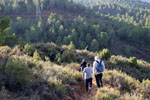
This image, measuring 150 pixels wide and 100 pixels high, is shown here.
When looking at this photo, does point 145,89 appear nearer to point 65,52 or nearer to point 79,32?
point 65,52

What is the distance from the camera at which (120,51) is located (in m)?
49.2

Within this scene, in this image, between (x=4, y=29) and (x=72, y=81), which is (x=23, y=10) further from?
(x=72, y=81)

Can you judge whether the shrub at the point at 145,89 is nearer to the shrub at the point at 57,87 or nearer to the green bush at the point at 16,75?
the shrub at the point at 57,87

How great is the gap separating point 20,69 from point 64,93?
1774 mm

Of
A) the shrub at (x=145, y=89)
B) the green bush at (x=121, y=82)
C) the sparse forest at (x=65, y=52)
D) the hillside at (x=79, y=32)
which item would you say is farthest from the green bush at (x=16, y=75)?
the hillside at (x=79, y=32)

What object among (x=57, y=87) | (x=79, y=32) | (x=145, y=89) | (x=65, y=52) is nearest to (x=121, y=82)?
(x=145, y=89)

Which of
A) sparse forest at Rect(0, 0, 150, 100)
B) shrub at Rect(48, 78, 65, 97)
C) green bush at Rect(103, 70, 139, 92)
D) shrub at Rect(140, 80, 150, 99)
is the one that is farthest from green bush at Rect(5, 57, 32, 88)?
shrub at Rect(140, 80, 150, 99)

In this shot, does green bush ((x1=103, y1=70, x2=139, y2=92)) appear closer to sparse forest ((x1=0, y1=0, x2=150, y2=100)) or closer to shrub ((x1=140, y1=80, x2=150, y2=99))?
sparse forest ((x1=0, y1=0, x2=150, y2=100))

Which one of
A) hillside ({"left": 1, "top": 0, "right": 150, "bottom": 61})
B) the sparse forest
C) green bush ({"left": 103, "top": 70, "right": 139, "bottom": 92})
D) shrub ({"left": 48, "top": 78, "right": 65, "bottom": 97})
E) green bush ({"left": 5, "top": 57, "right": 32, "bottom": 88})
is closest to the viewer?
green bush ({"left": 5, "top": 57, "right": 32, "bottom": 88})

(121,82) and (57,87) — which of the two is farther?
(121,82)

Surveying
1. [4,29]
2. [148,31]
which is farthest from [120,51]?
[4,29]

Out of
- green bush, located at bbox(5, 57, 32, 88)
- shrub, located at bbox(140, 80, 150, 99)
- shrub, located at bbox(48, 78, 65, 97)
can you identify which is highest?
green bush, located at bbox(5, 57, 32, 88)

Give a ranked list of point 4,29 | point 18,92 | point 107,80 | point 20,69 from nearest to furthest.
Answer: point 18,92, point 20,69, point 107,80, point 4,29

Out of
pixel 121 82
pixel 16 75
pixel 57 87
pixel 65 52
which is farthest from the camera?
pixel 65 52
